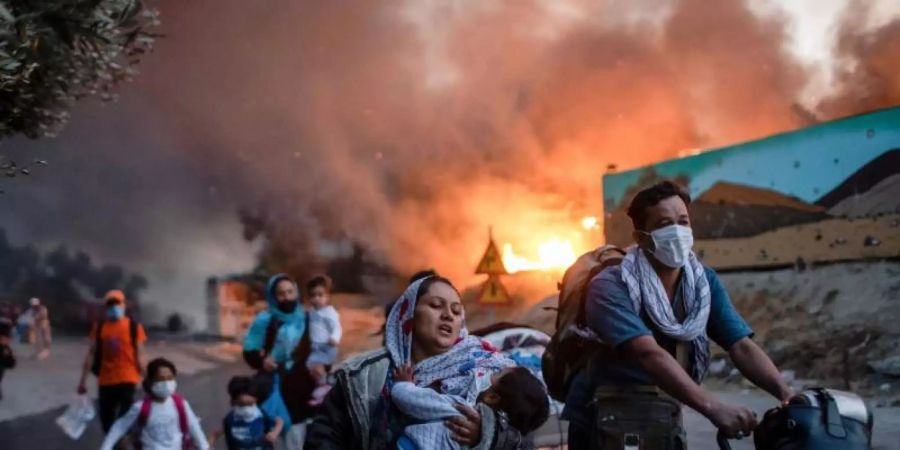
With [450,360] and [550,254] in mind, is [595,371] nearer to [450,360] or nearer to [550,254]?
[450,360]

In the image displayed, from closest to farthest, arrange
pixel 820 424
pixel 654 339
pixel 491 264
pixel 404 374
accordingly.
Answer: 1. pixel 820 424
2. pixel 404 374
3. pixel 654 339
4. pixel 491 264

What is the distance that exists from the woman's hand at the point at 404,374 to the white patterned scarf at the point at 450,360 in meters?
0.02

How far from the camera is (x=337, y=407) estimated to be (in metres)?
2.75

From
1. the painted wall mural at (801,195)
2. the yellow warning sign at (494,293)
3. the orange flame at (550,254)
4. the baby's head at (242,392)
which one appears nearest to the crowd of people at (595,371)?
the baby's head at (242,392)

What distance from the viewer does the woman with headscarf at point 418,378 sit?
8.63ft

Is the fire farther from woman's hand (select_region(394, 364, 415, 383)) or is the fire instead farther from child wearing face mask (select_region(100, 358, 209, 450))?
woman's hand (select_region(394, 364, 415, 383))

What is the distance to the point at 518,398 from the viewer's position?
104 inches

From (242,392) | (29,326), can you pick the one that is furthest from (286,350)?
(29,326)

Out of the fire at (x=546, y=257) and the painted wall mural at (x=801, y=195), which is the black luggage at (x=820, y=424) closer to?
the painted wall mural at (x=801, y=195)

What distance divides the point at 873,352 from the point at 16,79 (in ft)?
21.3

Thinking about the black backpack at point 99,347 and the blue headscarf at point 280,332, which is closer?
the blue headscarf at point 280,332

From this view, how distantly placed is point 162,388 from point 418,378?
3.90 meters

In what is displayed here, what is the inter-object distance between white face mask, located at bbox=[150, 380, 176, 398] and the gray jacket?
368 centimetres

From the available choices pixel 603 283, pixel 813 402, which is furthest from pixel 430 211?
pixel 813 402
